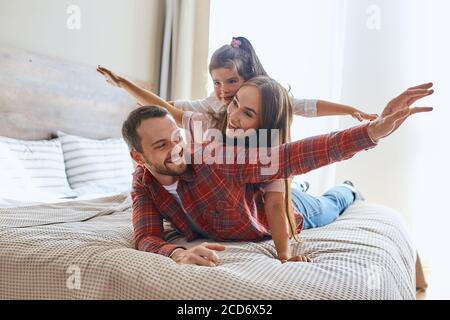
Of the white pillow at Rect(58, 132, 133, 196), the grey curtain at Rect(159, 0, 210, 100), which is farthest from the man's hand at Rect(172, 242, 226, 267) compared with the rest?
the grey curtain at Rect(159, 0, 210, 100)

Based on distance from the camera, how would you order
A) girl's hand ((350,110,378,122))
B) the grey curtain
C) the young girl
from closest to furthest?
girl's hand ((350,110,378,122)), the young girl, the grey curtain

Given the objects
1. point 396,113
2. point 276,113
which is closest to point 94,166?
point 276,113

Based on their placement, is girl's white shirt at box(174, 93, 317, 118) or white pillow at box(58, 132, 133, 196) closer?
girl's white shirt at box(174, 93, 317, 118)

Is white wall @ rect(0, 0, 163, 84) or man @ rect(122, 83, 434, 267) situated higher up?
white wall @ rect(0, 0, 163, 84)

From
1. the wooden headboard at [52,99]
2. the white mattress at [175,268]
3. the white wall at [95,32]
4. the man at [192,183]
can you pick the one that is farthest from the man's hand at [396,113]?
the white wall at [95,32]

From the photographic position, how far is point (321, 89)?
3.22m

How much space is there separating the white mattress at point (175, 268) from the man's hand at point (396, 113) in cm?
29

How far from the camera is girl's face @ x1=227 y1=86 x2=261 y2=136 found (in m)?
1.37

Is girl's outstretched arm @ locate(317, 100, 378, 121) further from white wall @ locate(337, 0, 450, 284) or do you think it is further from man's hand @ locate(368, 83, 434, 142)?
white wall @ locate(337, 0, 450, 284)

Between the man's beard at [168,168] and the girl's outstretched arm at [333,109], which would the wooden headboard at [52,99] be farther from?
the girl's outstretched arm at [333,109]

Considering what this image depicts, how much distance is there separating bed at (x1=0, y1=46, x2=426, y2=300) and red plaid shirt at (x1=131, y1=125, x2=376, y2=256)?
0.06 m

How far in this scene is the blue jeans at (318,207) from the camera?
5.46 feet

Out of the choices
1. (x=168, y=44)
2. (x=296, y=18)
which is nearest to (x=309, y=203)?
(x=296, y=18)

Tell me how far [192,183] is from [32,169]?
1.13 meters
